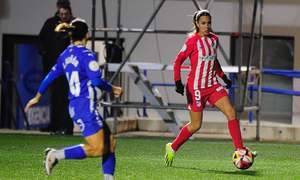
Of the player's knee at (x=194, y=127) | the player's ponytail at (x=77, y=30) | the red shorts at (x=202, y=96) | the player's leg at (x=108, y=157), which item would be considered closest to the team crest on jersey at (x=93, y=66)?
the player's ponytail at (x=77, y=30)

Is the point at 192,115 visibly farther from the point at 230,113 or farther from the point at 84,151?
the point at 84,151

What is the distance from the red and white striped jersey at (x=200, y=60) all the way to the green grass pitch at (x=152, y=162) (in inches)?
42.5

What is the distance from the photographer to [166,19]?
904 inches

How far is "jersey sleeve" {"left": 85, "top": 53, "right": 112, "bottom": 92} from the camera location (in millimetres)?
9789

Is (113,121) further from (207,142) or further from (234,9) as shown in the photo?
(234,9)

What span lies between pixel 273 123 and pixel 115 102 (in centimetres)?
461

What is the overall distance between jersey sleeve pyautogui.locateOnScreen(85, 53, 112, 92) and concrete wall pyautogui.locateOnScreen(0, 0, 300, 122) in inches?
495

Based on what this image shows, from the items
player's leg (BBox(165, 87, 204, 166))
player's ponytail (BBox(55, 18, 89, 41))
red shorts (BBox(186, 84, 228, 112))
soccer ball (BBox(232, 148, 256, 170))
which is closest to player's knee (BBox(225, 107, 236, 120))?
red shorts (BBox(186, 84, 228, 112))

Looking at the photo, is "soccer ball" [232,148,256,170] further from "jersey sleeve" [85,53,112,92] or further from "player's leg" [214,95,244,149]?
"jersey sleeve" [85,53,112,92]

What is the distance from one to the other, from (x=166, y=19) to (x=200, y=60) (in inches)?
400

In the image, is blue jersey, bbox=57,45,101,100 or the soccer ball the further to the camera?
the soccer ball

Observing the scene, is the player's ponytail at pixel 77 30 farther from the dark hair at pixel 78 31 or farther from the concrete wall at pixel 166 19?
the concrete wall at pixel 166 19

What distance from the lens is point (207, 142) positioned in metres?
17.9

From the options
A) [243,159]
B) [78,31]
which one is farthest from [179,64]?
[78,31]
